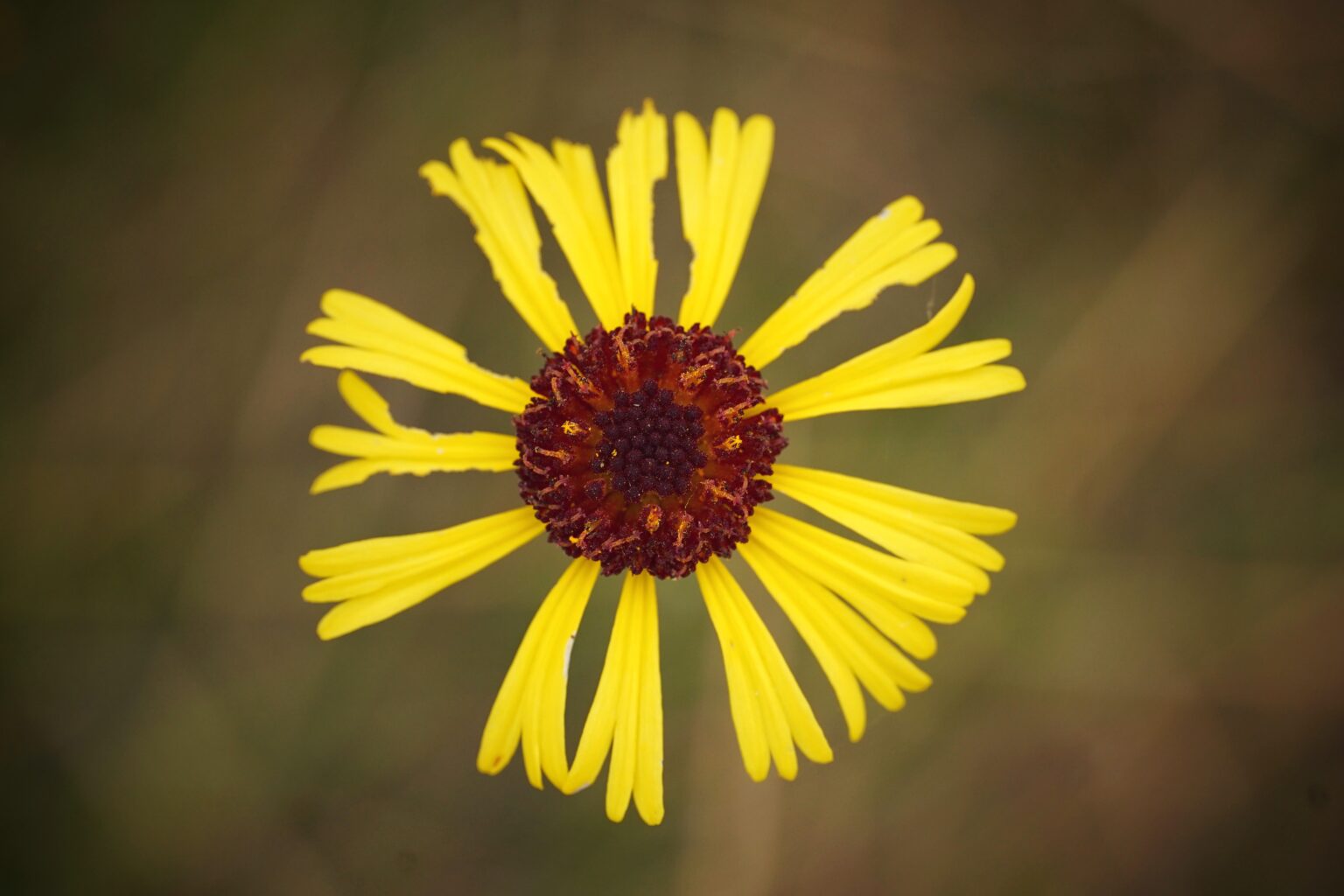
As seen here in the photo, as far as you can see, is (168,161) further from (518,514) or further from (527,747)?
(527,747)

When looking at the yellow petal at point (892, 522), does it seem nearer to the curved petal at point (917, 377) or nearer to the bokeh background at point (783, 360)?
the curved petal at point (917, 377)

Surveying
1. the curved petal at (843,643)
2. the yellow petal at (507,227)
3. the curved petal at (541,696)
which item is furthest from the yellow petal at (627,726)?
the yellow petal at (507,227)

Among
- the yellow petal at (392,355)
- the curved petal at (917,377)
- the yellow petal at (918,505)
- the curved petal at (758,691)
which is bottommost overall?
the curved petal at (758,691)

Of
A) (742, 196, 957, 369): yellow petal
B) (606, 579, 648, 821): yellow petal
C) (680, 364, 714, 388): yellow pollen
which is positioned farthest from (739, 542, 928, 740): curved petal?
(742, 196, 957, 369): yellow petal

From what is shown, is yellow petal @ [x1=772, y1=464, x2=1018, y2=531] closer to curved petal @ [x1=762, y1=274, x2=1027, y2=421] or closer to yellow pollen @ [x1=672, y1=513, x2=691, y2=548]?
curved petal @ [x1=762, y1=274, x2=1027, y2=421]

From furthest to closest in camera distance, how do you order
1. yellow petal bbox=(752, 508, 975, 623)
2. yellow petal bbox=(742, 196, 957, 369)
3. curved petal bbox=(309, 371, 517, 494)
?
yellow petal bbox=(742, 196, 957, 369)
curved petal bbox=(309, 371, 517, 494)
yellow petal bbox=(752, 508, 975, 623)

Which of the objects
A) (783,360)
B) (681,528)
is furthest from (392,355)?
(783,360)

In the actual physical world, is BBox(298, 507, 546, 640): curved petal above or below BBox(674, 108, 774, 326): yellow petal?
below
